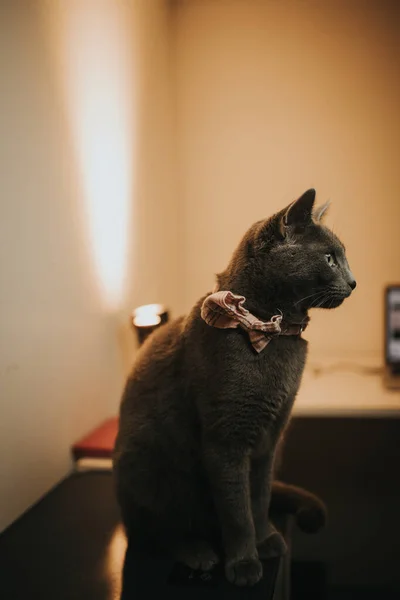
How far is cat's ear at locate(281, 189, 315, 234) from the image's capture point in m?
0.77

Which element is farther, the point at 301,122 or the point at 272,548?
the point at 301,122

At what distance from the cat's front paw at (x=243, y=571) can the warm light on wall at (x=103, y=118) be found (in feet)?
2.73

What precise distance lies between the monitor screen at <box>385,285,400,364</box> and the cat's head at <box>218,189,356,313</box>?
1.06m

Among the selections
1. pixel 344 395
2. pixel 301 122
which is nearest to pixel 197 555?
pixel 344 395

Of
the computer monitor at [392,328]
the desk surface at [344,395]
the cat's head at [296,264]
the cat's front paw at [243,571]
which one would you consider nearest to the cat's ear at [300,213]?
the cat's head at [296,264]

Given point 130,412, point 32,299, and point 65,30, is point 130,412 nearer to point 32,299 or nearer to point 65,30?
point 32,299

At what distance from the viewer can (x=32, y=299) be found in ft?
3.91

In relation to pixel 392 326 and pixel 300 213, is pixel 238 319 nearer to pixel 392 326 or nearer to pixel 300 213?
pixel 300 213

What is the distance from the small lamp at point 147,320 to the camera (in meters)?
1.43

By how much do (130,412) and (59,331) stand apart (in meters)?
0.41

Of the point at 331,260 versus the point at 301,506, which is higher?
the point at 331,260

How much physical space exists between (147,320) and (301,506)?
62cm

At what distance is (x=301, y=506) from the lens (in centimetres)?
103

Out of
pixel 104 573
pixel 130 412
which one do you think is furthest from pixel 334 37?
pixel 104 573
